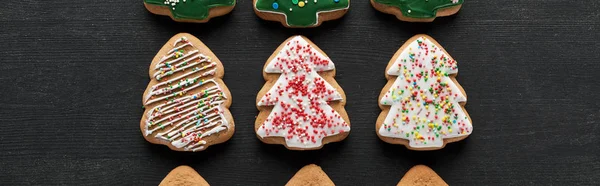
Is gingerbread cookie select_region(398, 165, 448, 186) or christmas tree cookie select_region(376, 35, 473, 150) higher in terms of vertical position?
christmas tree cookie select_region(376, 35, 473, 150)

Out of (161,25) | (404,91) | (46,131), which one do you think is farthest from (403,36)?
(46,131)

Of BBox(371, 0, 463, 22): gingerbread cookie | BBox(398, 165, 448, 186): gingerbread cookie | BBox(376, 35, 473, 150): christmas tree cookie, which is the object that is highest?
BBox(371, 0, 463, 22): gingerbread cookie

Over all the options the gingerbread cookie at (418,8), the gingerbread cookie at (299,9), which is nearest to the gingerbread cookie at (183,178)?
the gingerbread cookie at (299,9)

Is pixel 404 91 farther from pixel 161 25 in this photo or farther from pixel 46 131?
pixel 46 131

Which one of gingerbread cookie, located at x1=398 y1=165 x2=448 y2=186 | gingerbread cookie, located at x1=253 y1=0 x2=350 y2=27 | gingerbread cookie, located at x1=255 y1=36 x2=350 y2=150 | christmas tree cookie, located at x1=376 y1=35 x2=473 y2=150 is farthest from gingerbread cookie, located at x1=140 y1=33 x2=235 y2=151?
gingerbread cookie, located at x1=398 y1=165 x2=448 y2=186

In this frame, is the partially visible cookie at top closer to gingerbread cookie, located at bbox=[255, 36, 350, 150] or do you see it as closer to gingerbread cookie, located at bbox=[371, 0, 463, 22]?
gingerbread cookie, located at bbox=[255, 36, 350, 150]

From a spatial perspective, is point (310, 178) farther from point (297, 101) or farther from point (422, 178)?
point (422, 178)

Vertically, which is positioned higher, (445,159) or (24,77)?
(24,77)
